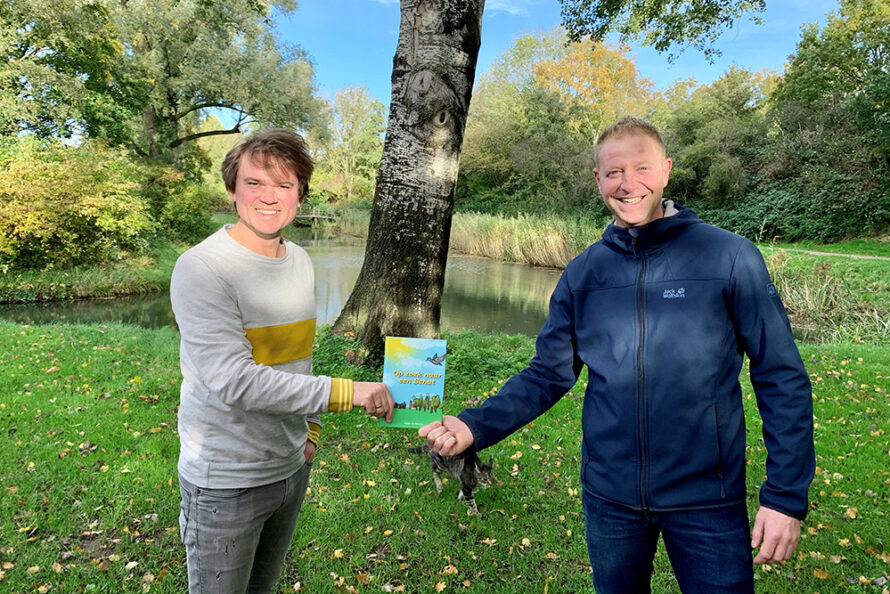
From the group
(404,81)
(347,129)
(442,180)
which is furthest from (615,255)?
(347,129)

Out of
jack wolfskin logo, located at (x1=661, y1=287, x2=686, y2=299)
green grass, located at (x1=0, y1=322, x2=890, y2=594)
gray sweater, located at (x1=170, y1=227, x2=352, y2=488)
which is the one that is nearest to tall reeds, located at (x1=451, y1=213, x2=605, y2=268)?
green grass, located at (x1=0, y1=322, x2=890, y2=594)

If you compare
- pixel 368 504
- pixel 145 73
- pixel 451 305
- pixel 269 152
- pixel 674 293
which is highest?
pixel 145 73

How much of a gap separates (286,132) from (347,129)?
55.2 meters

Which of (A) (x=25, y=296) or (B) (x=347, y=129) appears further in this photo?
(B) (x=347, y=129)

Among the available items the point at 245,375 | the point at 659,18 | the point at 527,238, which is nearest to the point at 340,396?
the point at 245,375

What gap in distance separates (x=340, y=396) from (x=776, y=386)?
1.38 meters

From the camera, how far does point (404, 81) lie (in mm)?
5539

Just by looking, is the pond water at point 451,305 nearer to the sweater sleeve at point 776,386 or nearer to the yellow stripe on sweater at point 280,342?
the yellow stripe on sweater at point 280,342

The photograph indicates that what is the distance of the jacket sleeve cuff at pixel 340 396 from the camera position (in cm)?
167

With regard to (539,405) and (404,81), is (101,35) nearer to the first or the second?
(404,81)

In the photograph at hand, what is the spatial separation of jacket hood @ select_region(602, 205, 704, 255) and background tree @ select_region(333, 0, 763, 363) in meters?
3.93

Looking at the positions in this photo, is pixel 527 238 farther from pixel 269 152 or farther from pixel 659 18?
pixel 269 152

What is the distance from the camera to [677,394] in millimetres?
1669

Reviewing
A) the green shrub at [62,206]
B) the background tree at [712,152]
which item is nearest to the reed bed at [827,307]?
the background tree at [712,152]
